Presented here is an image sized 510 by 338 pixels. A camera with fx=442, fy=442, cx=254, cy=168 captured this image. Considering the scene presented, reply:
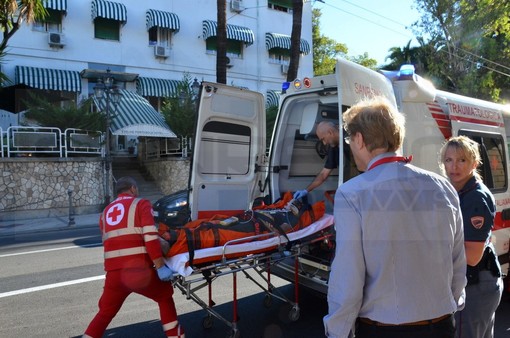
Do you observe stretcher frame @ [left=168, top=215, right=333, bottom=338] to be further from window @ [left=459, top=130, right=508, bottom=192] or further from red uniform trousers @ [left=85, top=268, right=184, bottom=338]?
window @ [left=459, top=130, right=508, bottom=192]

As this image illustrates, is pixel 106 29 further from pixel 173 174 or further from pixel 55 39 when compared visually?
pixel 173 174

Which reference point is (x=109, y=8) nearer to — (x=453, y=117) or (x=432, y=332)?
(x=453, y=117)

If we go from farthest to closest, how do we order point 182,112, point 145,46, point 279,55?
point 279,55
point 145,46
point 182,112

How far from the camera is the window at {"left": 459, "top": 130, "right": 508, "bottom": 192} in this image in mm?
4938

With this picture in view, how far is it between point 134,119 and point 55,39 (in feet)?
19.3

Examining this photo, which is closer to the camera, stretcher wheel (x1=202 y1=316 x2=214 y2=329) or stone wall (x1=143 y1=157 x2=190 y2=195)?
stretcher wheel (x1=202 y1=316 x2=214 y2=329)

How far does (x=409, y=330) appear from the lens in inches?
74.6

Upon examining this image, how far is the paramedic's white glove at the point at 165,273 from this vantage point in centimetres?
354

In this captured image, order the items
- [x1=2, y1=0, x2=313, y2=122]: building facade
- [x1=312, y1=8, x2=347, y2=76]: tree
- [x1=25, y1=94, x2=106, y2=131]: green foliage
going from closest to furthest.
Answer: [x1=25, y1=94, x2=106, y2=131]: green foliage
[x1=2, y1=0, x2=313, y2=122]: building facade
[x1=312, y1=8, x2=347, y2=76]: tree

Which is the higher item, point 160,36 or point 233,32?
point 233,32

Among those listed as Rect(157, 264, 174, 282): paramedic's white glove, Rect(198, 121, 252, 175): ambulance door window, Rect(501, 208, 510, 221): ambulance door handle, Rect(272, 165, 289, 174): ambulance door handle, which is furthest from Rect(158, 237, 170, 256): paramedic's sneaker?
Rect(501, 208, 510, 221): ambulance door handle

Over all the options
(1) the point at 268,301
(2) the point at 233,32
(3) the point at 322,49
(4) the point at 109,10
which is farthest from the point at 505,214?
(3) the point at 322,49

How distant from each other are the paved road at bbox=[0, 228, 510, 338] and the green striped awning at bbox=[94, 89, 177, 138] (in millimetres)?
10485

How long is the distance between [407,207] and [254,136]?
13.6 feet
